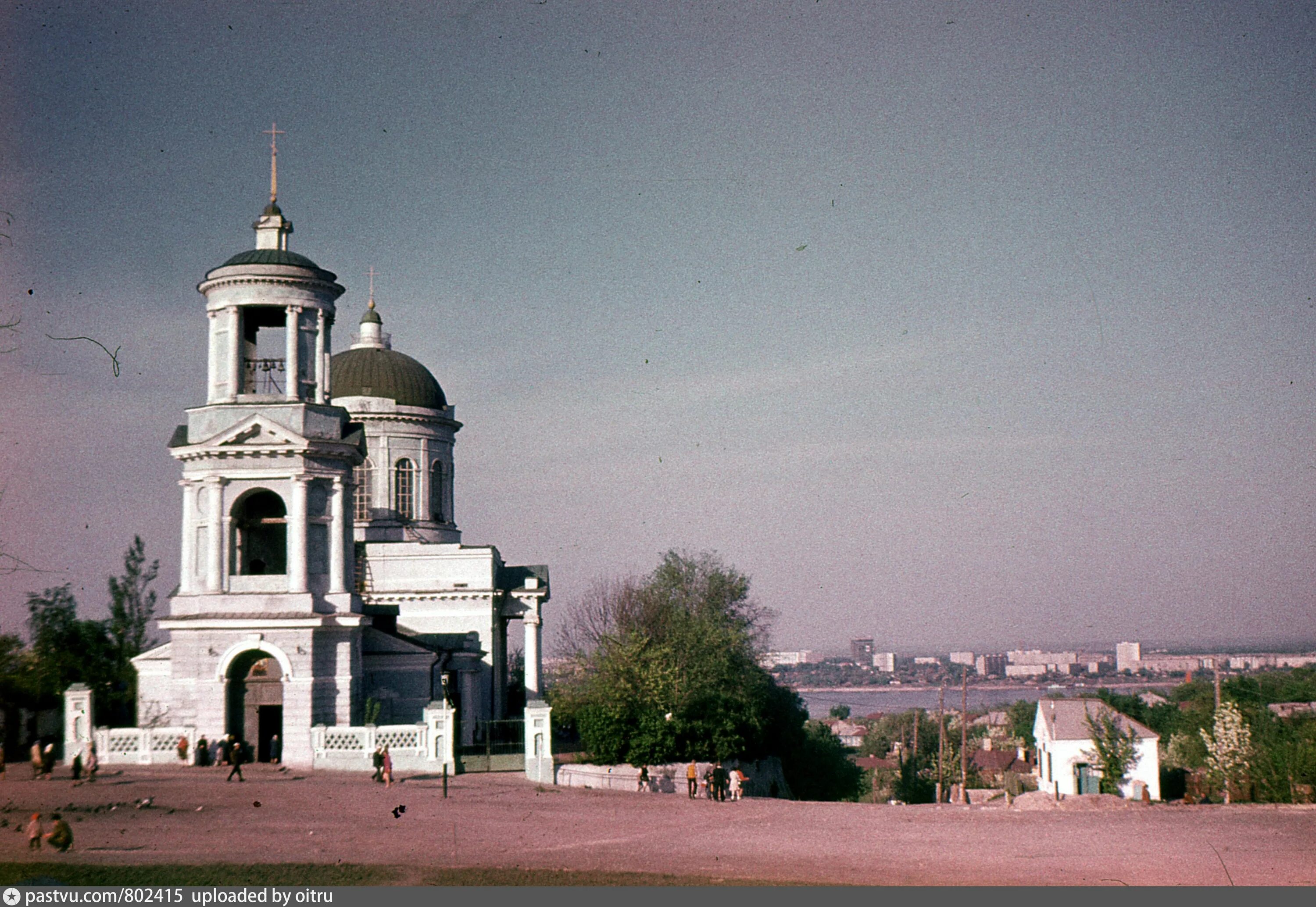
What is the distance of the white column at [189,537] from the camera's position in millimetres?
35750

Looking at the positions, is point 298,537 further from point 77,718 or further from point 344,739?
point 77,718

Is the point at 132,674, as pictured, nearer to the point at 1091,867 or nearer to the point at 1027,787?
the point at 1091,867

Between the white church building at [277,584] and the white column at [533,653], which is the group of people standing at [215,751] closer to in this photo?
the white church building at [277,584]

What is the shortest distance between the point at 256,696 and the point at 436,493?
1624 cm

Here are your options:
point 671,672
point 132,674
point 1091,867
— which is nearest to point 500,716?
point 671,672

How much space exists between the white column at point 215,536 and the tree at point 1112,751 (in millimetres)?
32055

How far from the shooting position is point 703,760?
38.2 m

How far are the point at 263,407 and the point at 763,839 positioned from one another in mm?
19511

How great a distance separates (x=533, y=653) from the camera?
4753 cm

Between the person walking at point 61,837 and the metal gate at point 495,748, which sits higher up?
the person walking at point 61,837

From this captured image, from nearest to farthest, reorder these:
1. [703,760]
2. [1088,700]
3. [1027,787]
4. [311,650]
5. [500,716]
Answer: [311,650] → [703,760] → [500,716] → [1088,700] → [1027,787]

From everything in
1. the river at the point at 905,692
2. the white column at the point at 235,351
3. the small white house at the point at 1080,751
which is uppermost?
the white column at the point at 235,351

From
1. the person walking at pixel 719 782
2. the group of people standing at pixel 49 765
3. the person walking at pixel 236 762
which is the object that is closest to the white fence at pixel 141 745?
the group of people standing at pixel 49 765

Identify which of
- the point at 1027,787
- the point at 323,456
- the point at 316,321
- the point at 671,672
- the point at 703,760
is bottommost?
the point at 1027,787
